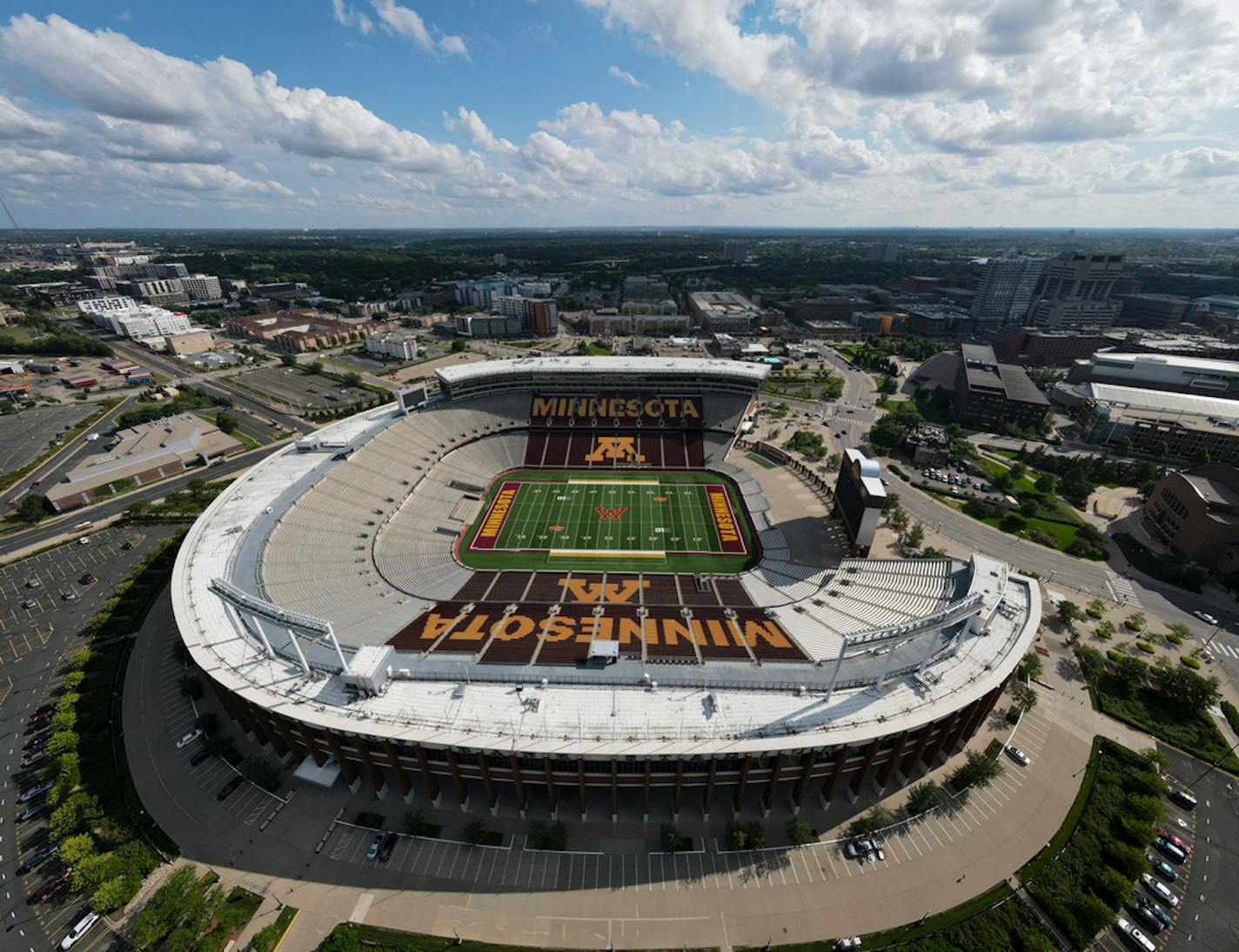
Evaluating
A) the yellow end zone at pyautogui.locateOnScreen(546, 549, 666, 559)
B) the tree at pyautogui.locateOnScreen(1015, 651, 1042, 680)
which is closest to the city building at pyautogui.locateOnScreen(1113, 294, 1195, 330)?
the tree at pyautogui.locateOnScreen(1015, 651, 1042, 680)

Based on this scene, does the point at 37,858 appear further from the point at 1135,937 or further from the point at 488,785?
the point at 1135,937

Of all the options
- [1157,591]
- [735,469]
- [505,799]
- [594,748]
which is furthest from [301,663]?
[1157,591]

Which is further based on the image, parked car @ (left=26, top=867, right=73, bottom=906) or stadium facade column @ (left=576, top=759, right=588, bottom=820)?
stadium facade column @ (left=576, top=759, right=588, bottom=820)

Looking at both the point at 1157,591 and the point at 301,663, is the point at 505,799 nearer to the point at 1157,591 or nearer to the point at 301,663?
the point at 301,663

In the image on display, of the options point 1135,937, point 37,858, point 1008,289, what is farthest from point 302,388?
point 1008,289

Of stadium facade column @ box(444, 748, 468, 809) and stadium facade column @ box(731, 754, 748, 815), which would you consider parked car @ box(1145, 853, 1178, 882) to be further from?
stadium facade column @ box(444, 748, 468, 809)

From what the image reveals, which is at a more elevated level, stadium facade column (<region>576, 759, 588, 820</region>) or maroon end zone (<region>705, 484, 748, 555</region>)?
stadium facade column (<region>576, 759, 588, 820</region>)

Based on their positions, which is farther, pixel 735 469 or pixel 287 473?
pixel 735 469
